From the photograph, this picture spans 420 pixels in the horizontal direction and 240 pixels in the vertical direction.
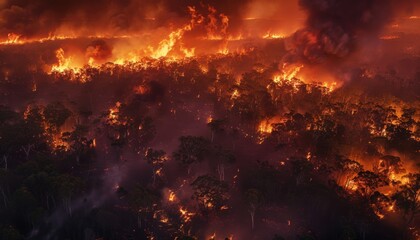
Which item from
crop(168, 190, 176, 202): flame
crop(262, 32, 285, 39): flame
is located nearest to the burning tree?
crop(168, 190, 176, 202): flame

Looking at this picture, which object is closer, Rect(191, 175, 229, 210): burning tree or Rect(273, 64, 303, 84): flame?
Rect(191, 175, 229, 210): burning tree

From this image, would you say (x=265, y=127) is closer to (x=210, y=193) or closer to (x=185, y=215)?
(x=210, y=193)

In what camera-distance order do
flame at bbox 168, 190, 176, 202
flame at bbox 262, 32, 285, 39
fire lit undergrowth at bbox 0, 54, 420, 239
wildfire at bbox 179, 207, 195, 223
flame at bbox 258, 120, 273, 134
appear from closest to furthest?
fire lit undergrowth at bbox 0, 54, 420, 239 → wildfire at bbox 179, 207, 195, 223 → flame at bbox 168, 190, 176, 202 → flame at bbox 258, 120, 273, 134 → flame at bbox 262, 32, 285, 39

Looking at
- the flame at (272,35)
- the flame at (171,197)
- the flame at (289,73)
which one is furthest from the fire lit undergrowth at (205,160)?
the flame at (272,35)

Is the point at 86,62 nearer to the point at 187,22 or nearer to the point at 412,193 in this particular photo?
the point at 187,22

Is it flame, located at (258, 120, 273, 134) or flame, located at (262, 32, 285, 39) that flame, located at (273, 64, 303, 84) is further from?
flame, located at (262, 32, 285, 39)

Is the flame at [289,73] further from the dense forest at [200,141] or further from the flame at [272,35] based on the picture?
the flame at [272,35]

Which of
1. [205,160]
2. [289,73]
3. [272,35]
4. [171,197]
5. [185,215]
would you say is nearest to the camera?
[185,215]

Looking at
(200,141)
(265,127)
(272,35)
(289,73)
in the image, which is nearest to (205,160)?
(200,141)
